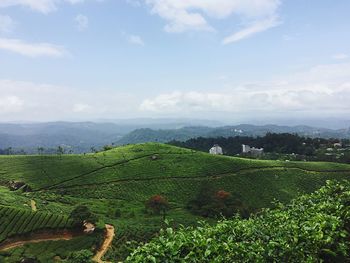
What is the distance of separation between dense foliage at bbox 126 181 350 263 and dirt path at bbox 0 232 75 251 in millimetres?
55383

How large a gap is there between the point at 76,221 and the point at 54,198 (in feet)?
79.8

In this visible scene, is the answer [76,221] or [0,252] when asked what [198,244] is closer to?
[0,252]

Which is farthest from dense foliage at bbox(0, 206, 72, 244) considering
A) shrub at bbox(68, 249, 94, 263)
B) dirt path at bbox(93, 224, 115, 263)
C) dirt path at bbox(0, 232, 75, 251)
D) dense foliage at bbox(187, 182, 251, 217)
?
dense foliage at bbox(187, 182, 251, 217)

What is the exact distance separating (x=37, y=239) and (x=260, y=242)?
59.4 m

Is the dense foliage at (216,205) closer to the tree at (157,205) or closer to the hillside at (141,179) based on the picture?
the hillside at (141,179)

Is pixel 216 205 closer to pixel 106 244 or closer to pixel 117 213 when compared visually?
pixel 117 213

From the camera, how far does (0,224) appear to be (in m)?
61.9

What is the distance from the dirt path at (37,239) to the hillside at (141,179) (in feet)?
29.9

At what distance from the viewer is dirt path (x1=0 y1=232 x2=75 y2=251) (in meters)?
58.6

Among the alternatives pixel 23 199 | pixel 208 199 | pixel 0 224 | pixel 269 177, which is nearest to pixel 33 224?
pixel 0 224

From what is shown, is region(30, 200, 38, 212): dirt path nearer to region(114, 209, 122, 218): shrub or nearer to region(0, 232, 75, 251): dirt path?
region(0, 232, 75, 251): dirt path

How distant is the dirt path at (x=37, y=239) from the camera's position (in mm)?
58603

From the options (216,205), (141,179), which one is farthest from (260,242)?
(141,179)

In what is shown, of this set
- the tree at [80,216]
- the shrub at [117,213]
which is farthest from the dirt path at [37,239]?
the shrub at [117,213]
